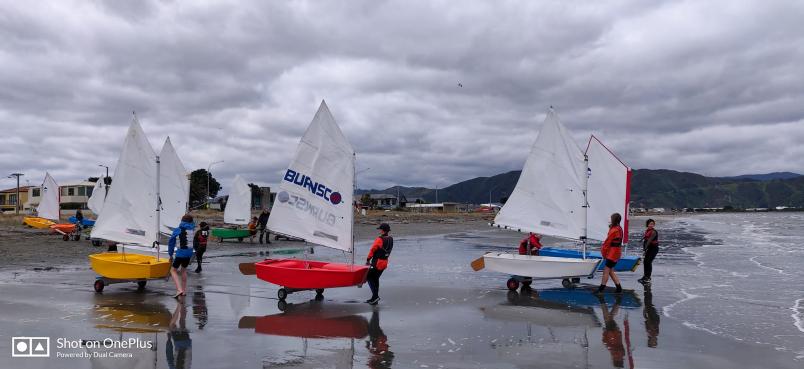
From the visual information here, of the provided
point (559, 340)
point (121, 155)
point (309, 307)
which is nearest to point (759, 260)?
point (559, 340)

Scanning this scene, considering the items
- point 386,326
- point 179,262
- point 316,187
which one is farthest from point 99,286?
point 386,326

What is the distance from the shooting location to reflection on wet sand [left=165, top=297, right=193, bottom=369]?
25.7ft

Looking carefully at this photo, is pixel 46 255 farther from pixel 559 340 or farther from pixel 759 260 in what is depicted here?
pixel 759 260

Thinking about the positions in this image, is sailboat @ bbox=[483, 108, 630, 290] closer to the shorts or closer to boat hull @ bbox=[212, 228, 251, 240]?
the shorts

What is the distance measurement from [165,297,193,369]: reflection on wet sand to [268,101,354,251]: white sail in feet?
11.0

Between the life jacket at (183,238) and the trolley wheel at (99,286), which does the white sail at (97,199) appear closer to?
the trolley wheel at (99,286)

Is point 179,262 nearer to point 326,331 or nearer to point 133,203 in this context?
point 133,203

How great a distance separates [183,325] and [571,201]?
409 inches

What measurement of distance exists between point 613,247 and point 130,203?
489 inches

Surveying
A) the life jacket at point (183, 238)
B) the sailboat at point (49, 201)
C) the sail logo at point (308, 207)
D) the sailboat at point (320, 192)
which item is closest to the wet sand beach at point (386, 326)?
the life jacket at point (183, 238)

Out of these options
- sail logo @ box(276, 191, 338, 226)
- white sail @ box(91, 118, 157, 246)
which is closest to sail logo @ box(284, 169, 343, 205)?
sail logo @ box(276, 191, 338, 226)

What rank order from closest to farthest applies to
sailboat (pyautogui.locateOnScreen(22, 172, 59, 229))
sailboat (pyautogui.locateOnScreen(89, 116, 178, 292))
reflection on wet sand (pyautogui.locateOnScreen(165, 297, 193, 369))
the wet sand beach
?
1. reflection on wet sand (pyautogui.locateOnScreen(165, 297, 193, 369))
2. the wet sand beach
3. sailboat (pyautogui.locateOnScreen(89, 116, 178, 292))
4. sailboat (pyautogui.locateOnScreen(22, 172, 59, 229))

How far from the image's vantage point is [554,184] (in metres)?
15.6

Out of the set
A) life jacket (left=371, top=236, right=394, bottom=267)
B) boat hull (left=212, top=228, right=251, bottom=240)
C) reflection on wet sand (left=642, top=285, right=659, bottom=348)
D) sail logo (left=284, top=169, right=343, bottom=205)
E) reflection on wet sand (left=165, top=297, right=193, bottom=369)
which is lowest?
reflection on wet sand (left=642, top=285, right=659, bottom=348)
